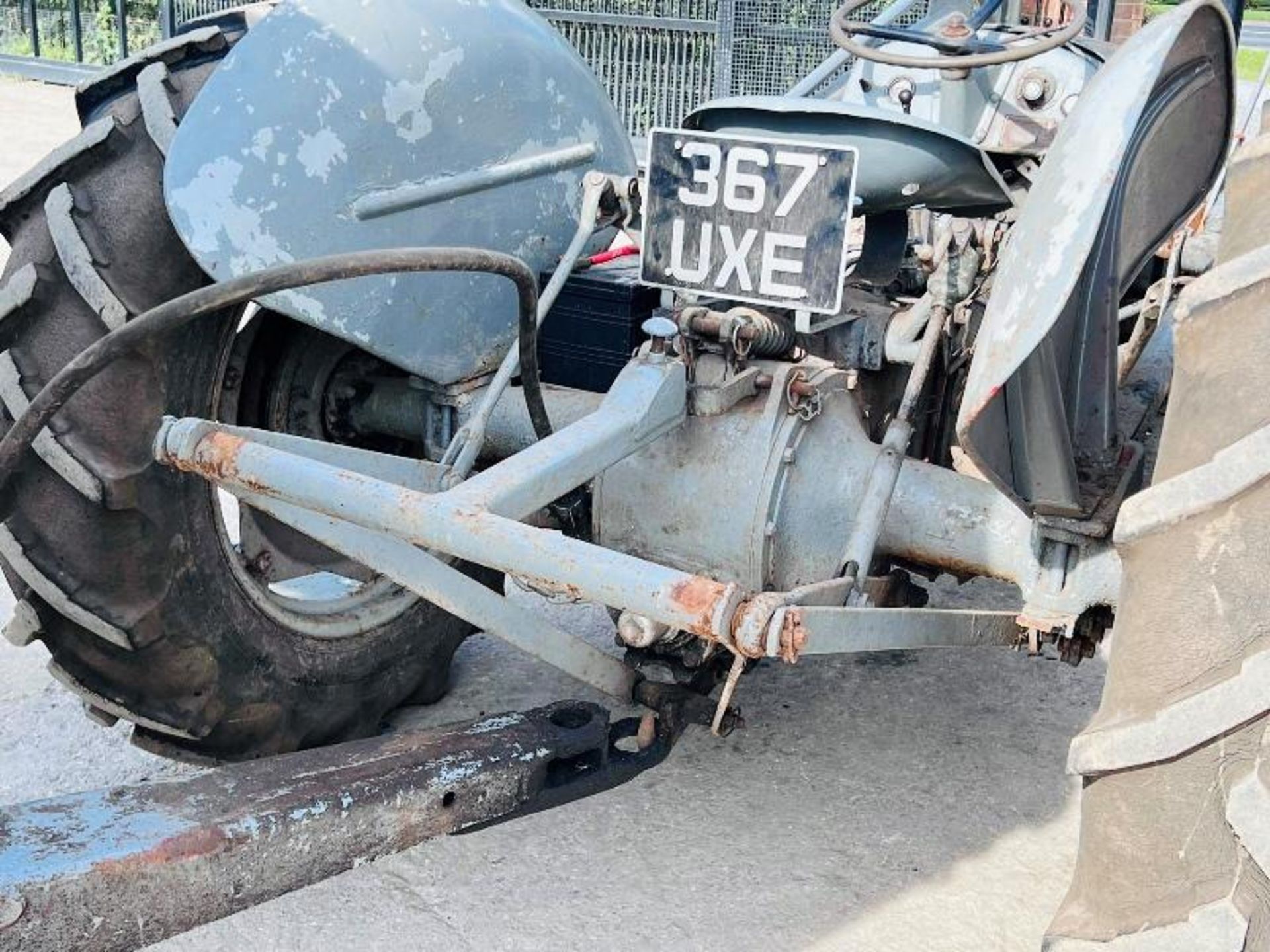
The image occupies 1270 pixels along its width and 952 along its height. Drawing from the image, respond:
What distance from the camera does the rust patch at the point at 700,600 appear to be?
1.75 metres

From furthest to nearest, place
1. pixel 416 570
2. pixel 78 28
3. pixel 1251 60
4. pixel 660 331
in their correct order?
pixel 1251 60
pixel 78 28
pixel 660 331
pixel 416 570

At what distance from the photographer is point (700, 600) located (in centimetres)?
176

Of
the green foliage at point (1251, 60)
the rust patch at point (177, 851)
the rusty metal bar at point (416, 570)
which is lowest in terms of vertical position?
the green foliage at point (1251, 60)

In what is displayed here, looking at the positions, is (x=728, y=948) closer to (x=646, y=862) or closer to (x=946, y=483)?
(x=646, y=862)

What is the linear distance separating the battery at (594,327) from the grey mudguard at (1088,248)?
0.80 meters

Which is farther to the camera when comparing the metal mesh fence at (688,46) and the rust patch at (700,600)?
the metal mesh fence at (688,46)

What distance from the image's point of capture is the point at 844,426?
8.06 ft

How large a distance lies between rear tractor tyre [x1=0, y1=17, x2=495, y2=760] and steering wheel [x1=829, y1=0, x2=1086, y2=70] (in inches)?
52.0

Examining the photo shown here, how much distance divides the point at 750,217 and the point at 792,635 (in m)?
0.77

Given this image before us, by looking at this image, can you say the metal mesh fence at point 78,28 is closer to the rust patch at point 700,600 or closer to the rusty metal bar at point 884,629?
the rusty metal bar at point 884,629

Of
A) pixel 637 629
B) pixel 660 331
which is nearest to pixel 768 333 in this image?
pixel 660 331

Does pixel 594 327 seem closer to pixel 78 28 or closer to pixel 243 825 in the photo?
pixel 243 825

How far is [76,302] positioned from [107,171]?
0.21m

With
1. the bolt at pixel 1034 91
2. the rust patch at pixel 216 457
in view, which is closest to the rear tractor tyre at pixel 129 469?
the rust patch at pixel 216 457
